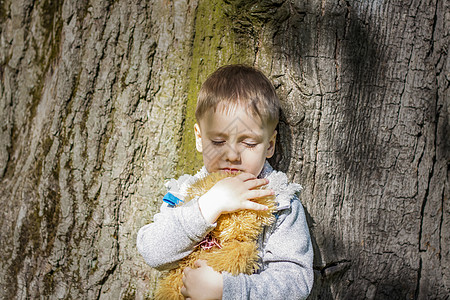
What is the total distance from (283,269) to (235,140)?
62 cm

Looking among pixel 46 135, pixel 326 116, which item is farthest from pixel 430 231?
pixel 46 135

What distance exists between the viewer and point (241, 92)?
6.24 feet

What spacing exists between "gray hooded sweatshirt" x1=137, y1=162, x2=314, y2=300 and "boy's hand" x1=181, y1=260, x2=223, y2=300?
4 cm

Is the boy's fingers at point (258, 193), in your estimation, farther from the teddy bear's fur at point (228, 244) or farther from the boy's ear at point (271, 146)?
the boy's ear at point (271, 146)

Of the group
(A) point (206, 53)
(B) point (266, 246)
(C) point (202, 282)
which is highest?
(A) point (206, 53)

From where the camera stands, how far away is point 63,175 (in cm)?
231

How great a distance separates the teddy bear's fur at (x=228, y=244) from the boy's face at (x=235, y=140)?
0.09m

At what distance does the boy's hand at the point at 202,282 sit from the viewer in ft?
5.58

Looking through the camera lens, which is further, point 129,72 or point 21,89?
point 21,89

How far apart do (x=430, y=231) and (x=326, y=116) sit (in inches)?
36.3

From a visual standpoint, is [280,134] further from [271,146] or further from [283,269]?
[283,269]

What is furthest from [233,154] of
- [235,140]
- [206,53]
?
[206,53]

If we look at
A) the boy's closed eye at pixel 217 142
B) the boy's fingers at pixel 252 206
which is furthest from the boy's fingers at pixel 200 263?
the boy's closed eye at pixel 217 142

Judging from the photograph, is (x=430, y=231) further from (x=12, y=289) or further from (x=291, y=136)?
(x=12, y=289)
